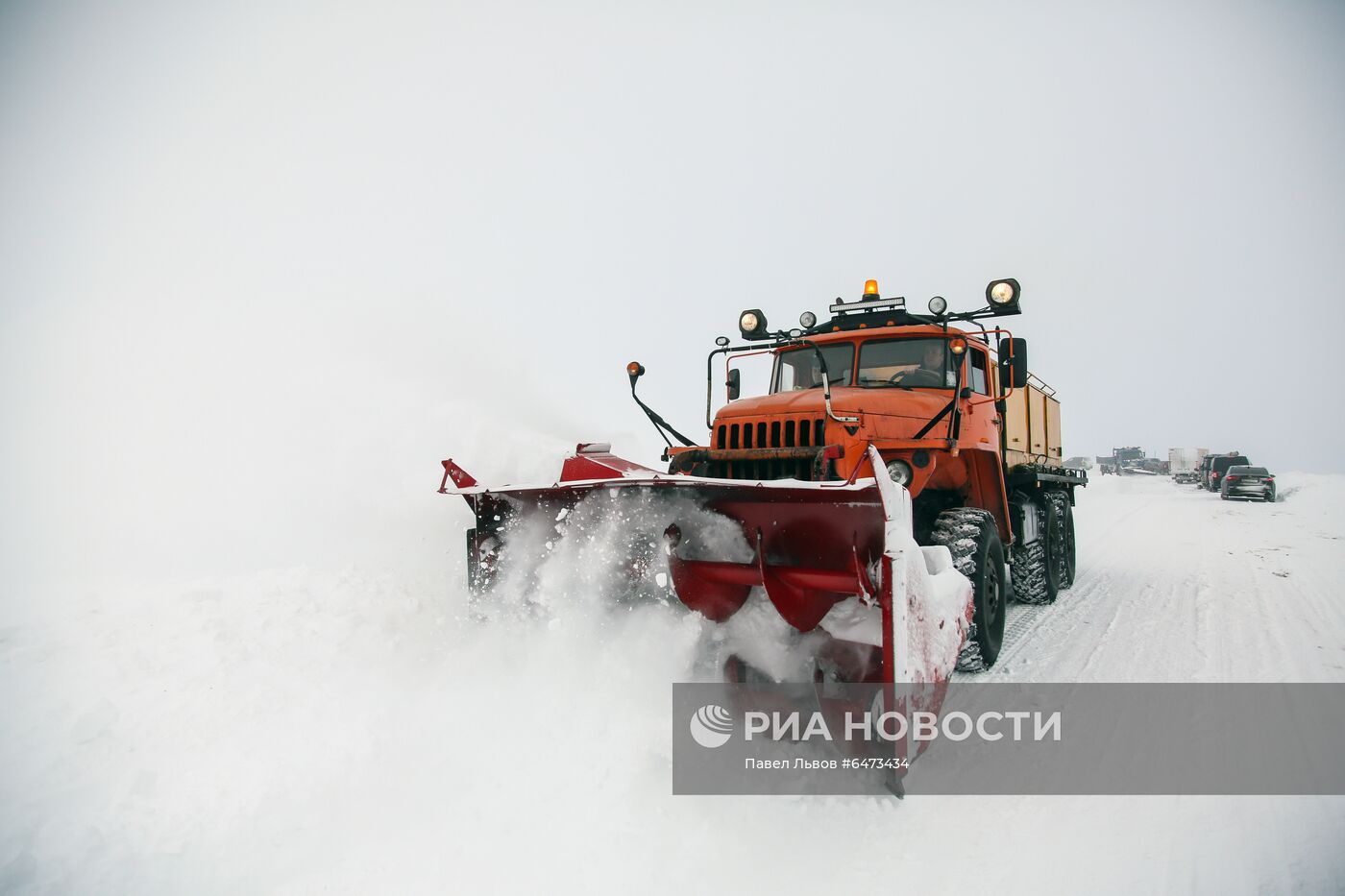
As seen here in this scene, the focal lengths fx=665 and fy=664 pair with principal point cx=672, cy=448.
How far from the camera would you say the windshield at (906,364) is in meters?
5.26

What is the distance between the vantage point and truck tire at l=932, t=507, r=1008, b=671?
4.41m

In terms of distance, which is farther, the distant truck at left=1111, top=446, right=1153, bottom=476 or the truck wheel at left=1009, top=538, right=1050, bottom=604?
the distant truck at left=1111, top=446, right=1153, bottom=476

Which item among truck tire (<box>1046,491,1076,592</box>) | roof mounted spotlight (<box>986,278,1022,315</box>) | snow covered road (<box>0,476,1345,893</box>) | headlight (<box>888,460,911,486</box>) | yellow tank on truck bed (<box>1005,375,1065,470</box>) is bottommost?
snow covered road (<box>0,476,1345,893</box>)

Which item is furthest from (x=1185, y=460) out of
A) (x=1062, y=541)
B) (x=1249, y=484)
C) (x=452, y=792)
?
(x=452, y=792)

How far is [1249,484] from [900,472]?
83.4ft

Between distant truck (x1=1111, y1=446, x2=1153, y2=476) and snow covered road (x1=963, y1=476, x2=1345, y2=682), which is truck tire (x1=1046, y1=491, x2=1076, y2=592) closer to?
snow covered road (x1=963, y1=476, x2=1345, y2=682)

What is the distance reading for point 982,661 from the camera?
15.0 feet

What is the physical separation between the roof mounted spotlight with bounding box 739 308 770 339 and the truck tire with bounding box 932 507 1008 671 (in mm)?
2266

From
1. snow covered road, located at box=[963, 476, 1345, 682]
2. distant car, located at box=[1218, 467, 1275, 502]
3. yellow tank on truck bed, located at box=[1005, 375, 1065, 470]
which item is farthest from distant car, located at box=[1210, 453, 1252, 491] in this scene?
yellow tank on truck bed, located at box=[1005, 375, 1065, 470]

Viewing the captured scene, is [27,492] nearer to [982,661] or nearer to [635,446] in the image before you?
[635,446]

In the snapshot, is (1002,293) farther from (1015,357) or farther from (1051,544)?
(1051,544)

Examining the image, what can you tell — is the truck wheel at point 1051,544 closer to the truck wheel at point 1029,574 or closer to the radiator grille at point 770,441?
the truck wheel at point 1029,574

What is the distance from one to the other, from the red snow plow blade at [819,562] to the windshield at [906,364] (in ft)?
6.75

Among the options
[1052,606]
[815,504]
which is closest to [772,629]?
[815,504]
